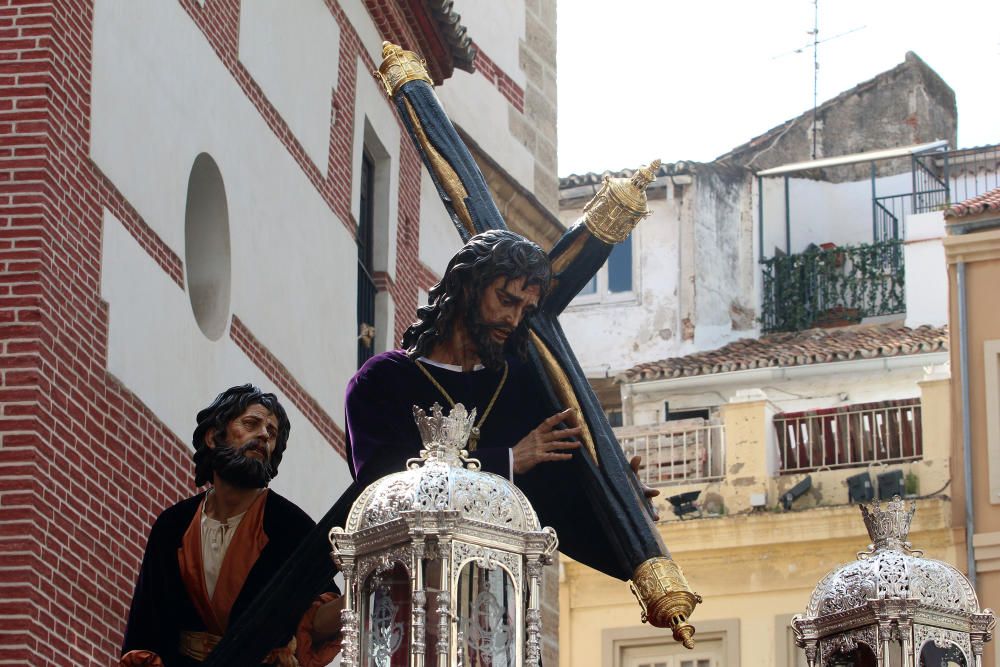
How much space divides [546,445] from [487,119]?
39.8 feet

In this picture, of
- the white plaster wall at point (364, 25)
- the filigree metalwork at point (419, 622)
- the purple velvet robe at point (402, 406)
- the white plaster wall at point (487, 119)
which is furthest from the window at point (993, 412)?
the filigree metalwork at point (419, 622)

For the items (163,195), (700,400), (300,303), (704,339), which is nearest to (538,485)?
(163,195)

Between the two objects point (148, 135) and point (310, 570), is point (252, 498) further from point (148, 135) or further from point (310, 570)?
point (148, 135)

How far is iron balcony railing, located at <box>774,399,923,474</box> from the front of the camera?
25.3m

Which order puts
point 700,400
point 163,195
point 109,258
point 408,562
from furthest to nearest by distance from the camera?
point 700,400
point 163,195
point 109,258
point 408,562

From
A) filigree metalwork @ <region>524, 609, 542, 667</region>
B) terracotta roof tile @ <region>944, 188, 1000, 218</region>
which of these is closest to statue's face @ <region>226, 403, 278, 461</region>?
filigree metalwork @ <region>524, 609, 542, 667</region>

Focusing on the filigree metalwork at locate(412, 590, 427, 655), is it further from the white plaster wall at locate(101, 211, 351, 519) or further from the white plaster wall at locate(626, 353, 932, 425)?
the white plaster wall at locate(626, 353, 932, 425)

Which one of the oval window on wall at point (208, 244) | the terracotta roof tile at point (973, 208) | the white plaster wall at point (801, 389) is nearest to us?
the oval window on wall at point (208, 244)

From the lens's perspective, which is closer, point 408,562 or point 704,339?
point 408,562

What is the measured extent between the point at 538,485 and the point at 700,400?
1896 cm

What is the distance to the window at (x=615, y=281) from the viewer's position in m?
31.6

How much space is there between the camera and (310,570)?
8.51m

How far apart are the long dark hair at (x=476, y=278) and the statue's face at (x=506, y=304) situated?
0.06 ft

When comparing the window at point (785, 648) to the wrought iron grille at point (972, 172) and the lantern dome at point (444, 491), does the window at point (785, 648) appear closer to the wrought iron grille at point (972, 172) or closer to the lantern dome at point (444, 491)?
the wrought iron grille at point (972, 172)
